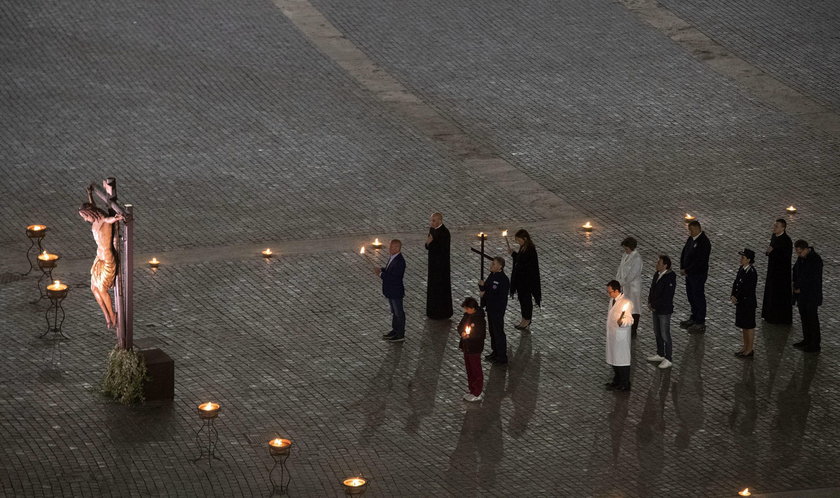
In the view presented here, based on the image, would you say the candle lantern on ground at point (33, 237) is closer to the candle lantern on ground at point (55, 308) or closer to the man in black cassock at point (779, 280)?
the candle lantern on ground at point (55, 308)

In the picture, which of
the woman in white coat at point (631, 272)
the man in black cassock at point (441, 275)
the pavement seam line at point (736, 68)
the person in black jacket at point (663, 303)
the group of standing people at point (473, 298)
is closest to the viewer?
the group of standing people at point (473, 298)

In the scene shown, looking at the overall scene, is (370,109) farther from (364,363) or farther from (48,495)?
(48,495)

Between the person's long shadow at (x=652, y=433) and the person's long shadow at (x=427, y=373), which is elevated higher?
the person's long shadow at (x=652, y=433)

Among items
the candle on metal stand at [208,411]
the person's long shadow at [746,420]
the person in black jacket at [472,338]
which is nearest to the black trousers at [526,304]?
the person in black jacket at [472,338]

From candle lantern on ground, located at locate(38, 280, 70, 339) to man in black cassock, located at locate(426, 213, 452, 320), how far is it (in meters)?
4.49

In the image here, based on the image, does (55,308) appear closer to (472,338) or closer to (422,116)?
(472,338)

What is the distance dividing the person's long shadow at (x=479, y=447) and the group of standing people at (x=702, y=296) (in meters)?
1.42

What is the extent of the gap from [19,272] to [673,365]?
8859 millimetres

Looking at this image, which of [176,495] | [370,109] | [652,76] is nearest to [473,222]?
[370,109]

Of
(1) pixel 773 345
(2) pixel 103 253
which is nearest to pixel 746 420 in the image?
(1) pixel 773 345

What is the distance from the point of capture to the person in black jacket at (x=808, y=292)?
1925 centimetres

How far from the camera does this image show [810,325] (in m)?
19.4

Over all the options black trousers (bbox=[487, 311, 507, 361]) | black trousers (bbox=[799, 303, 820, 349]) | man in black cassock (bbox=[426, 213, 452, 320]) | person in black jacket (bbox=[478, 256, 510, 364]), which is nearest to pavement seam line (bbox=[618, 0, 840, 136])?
black trousers (bbox=[799, 303, 820, 349])

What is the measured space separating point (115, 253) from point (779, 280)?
816cm
